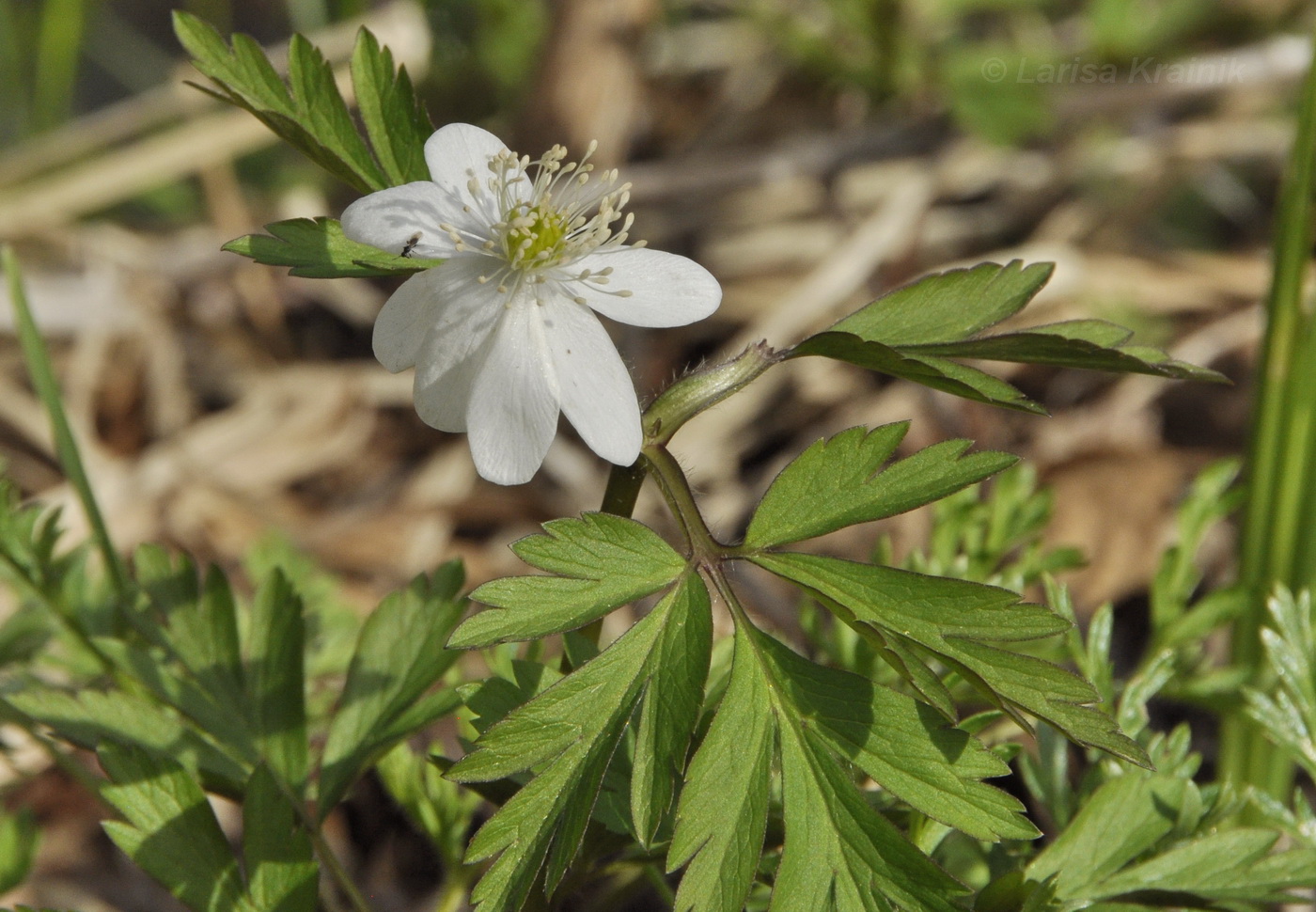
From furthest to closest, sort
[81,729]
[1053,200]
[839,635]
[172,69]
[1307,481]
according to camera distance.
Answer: [172,69], [1053,200], [1307,481], [839,635], [81,729]

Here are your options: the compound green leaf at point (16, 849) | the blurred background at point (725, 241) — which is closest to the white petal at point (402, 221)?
the compound green leaf at point (16, 849)

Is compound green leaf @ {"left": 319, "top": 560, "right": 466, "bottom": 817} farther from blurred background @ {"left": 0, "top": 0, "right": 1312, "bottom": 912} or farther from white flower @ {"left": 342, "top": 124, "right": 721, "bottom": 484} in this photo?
blurred background @ {"left": 0, "top": 0, "right": 1312, "bottom": 912}

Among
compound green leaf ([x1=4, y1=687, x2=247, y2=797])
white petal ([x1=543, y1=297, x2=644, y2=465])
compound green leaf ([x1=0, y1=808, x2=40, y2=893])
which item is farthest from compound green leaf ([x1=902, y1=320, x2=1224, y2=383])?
compound green leaf ([x1=0, y1=808, x2=40, y2=893])

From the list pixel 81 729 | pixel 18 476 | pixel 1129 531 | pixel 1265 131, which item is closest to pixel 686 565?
pixel 81 729

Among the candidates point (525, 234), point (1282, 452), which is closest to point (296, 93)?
point (525, 234)

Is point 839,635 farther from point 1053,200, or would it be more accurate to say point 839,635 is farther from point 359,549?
point 1053,200
